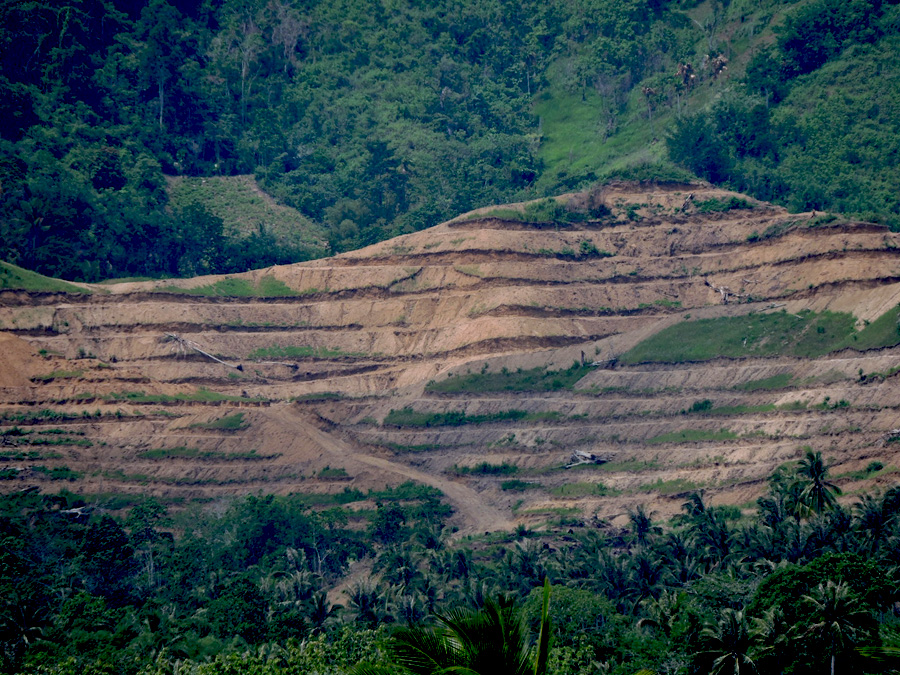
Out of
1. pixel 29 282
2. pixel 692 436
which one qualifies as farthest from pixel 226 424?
pixel 692 436

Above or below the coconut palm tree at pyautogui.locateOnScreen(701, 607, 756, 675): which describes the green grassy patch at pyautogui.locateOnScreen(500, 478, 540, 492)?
below

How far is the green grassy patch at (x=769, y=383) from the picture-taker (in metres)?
121

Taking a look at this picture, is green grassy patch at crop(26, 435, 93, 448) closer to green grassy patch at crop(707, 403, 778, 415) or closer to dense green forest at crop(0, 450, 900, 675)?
dense green forest at crop(0, 450, 900, 675)

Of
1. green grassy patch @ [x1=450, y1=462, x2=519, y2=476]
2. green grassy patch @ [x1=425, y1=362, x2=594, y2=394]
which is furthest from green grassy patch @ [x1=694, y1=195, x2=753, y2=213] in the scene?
green grassy patch @ [x1=450, y1=462, x2=519, y2=476]

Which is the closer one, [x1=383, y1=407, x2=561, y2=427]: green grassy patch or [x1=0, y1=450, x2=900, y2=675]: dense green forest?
[x1=0, y1=450, x2=900, y2=675]: dense green forest

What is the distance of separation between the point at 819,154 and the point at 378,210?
2387 inches

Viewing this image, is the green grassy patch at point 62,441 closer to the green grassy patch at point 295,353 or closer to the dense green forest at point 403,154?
the green grassy patch at point 295,353

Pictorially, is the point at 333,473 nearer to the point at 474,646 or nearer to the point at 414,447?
the point at 414,447

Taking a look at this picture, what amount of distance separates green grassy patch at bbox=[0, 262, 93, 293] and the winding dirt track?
2912 centimetres

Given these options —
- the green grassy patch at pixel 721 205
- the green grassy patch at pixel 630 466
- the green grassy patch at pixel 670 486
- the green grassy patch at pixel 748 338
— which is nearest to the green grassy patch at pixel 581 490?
the green grassy patch at pixel 630 466

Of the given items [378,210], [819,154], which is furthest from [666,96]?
[378,210]

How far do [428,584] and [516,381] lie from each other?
4456 centimetres

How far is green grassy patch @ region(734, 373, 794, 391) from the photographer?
4761 inches

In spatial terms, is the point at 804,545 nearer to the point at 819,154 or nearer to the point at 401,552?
the point at 401,552
